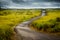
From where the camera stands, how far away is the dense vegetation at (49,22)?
136 inches

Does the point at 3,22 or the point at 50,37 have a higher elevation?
the point at 3,22

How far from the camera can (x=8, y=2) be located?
145 inches

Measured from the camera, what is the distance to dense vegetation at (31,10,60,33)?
346cm

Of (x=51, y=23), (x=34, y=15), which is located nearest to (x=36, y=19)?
(x=34, y=15)

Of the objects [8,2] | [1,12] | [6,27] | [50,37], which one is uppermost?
[8,2]

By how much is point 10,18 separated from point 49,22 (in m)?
0.91

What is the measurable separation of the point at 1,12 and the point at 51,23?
121 cm

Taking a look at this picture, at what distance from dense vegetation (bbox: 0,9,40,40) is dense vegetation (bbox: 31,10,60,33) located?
22cm

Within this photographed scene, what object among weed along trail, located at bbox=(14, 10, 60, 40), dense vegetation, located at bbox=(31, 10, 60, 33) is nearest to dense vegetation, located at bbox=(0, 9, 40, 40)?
weed along trail, located at bbox=(14, 10, 60, 40)

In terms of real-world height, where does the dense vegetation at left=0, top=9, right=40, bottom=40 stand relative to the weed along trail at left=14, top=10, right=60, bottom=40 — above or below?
above

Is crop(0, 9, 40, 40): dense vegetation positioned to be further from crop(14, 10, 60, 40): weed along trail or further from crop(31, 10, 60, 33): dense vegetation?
crop(31, 10, 60, 33): dense vegetation

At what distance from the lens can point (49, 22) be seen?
3549 millimetres

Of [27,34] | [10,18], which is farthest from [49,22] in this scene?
[10,18]

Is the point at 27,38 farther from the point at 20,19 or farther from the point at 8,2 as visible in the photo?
the point at 8,2
